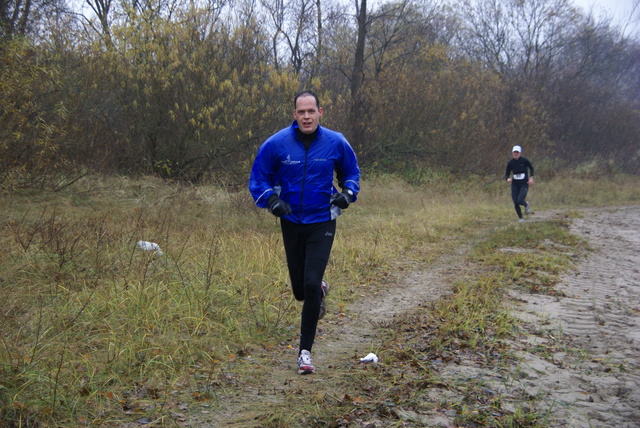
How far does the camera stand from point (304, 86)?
18016mm

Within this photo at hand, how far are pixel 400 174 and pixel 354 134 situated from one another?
7.81 ft

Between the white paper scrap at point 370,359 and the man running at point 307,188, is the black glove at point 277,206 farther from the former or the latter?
the white paper scrap at point 370,359

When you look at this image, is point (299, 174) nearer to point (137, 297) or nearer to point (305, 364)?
point (305, 364)

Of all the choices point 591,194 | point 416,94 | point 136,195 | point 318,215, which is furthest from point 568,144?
point 318,215

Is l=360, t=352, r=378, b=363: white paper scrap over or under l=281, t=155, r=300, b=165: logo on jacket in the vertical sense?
under

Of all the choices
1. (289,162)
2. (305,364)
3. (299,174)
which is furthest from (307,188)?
(305,364)

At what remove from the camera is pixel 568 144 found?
32.6 meters

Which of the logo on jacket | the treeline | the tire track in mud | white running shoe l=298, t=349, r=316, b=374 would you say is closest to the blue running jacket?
the logo on jacket

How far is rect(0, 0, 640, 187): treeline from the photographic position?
11969 mm

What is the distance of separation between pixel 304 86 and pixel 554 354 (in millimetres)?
14123

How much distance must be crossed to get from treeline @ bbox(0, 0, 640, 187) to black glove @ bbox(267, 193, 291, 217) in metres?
6.70

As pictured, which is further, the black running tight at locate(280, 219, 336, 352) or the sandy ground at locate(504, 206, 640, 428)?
the black running tight at locate(280, 219, 336, 352)

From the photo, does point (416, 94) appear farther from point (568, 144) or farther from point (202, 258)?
point (202, 258)

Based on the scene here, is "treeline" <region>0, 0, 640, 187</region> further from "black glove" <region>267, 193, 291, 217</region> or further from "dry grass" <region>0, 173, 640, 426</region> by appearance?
"black glove" <region>267, 193, 291, 217</region>
